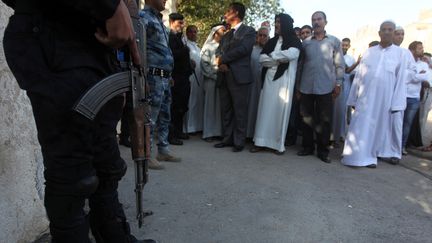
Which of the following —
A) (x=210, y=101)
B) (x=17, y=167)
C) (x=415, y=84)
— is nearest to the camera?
(x=17, y=167)

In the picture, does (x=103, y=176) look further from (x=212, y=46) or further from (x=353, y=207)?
(x=212, y=46)

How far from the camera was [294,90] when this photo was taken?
5895 mm

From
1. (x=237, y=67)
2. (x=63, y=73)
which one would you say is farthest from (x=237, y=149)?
(x=63, y=73)

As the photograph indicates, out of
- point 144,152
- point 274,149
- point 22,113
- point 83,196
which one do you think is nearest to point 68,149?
point 83,196

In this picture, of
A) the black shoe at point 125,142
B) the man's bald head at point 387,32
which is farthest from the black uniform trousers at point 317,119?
the black shoe at point 125,142

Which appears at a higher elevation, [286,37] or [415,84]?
[286,37]

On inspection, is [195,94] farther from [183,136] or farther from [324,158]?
[324,158]

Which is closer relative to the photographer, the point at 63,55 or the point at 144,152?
the point at 63,55

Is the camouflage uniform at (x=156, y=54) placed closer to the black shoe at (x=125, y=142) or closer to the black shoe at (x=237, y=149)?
the black shoe at (x=125, y=142)

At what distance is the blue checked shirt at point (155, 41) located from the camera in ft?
12.6

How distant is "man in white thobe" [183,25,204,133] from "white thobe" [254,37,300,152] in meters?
1.60

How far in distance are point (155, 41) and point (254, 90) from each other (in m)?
2.75

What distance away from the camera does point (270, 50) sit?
5.46m

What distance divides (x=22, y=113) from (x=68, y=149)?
0.99 meters
